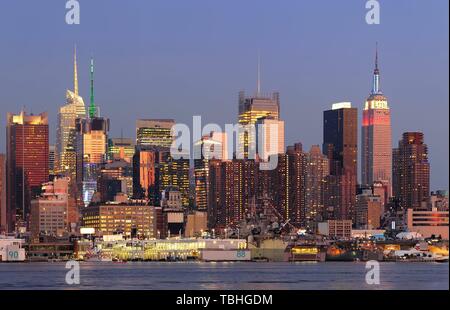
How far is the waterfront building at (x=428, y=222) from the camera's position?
153 m

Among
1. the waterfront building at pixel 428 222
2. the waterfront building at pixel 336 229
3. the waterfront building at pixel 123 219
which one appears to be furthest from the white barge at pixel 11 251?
the waterfront building at pixel 428 222

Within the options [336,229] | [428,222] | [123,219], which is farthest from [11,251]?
[428,222]

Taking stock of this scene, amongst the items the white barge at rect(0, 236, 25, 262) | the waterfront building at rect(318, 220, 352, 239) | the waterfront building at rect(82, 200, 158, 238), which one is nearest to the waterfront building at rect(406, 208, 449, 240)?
the waterfront building at rect(318, 220, 352, 239)

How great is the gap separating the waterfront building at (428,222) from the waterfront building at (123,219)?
29.8 meters

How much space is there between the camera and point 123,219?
6329 inches

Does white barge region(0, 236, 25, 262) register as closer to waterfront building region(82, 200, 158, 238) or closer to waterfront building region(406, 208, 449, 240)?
waterfront building region(82, 200, 158, 238)

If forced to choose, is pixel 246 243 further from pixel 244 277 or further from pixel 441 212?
pixel 244 277

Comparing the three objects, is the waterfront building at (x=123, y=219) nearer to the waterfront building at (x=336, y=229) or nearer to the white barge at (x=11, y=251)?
the waterfront building at (x=336, y=229)

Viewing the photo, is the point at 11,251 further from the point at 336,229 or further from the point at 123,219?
the point at 336,229

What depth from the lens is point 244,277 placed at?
2923 inches
